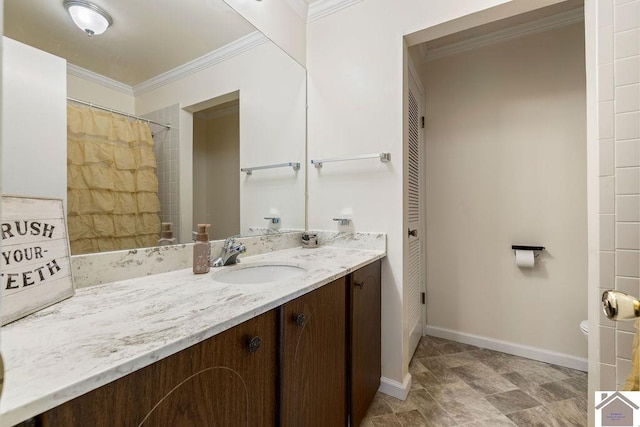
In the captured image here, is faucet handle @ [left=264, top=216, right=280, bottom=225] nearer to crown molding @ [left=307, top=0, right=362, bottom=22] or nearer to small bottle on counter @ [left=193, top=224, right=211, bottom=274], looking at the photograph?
small bottle on counter @ [left=193, top=224, right=211, bottom=274]

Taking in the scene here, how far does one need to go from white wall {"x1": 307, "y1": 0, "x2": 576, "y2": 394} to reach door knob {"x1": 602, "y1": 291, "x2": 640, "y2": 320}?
35.1 inches

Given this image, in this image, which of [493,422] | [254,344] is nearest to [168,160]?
[254,344]

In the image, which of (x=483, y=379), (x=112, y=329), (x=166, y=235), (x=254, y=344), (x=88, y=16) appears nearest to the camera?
(x=112, y=329)

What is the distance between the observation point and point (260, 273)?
4.42ft

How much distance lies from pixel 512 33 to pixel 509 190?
113cm

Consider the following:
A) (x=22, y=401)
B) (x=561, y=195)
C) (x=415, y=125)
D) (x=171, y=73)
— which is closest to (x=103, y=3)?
(x=171, y=73)

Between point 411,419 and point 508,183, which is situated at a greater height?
point 508,183

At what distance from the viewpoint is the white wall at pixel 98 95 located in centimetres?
90

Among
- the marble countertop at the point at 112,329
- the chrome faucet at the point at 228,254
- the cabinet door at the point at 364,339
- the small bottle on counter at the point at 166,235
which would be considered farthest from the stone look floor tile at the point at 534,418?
the small bottle on counter at the point at 166,235

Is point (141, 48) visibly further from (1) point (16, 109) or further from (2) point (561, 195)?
(2) point (561, 195)

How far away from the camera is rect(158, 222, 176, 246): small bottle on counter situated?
1.14 meters

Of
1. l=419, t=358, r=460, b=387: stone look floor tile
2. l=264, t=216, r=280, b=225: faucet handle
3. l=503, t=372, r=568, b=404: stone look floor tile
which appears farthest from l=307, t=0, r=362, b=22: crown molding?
l=503, t=372, r=568, b=404: stone look floor tile

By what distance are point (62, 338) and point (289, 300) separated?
511mm

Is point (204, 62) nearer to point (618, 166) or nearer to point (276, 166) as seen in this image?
point (276, 166)
